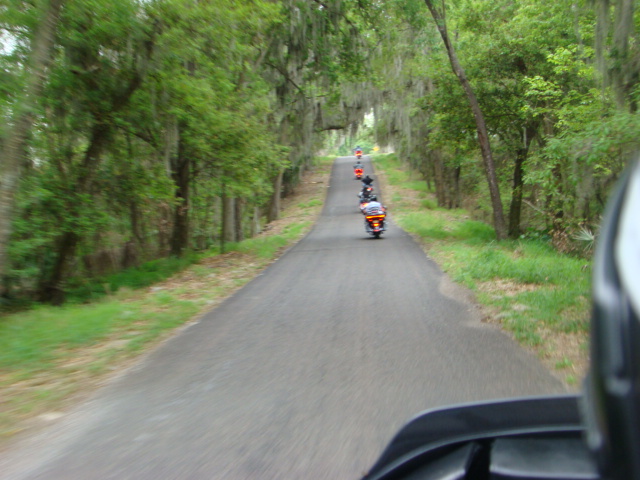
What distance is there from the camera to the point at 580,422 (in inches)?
82.0

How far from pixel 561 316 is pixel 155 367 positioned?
16.2ft

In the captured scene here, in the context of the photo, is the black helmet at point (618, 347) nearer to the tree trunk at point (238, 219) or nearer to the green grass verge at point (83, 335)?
the green grass verge at point (83, 335)

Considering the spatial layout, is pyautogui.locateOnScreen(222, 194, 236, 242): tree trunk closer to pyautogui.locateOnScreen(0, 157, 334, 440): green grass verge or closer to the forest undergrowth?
the forest undergrowth

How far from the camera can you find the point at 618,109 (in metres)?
9.24

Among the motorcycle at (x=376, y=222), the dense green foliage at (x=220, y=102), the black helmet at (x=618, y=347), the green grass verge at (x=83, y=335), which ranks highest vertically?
the dense green foliage at (x=220, y=102)

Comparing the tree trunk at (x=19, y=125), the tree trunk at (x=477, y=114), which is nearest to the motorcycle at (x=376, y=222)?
the tree trunk at (x=477, y=114)

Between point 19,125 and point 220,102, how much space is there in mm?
6949

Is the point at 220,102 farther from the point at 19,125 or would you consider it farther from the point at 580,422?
the point at 580,422

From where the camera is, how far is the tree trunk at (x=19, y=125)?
7379mm

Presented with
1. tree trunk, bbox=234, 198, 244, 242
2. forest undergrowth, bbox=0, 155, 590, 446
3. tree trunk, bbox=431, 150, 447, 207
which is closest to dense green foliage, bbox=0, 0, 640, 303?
tree trunk, bbox=234, 198, 244, 242

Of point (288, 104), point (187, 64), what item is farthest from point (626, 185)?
point (288, 104)

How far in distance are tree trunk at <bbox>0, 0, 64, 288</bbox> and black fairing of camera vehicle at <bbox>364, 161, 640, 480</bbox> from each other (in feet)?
23.2

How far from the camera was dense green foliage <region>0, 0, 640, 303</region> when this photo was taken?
30.5 ft

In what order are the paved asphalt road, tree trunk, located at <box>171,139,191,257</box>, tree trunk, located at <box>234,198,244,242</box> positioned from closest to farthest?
the paved asphalt road, tree trunk, located at <box>171,139,191,257</box>, tree trunk, located at <box>234,198,244,242</box>
